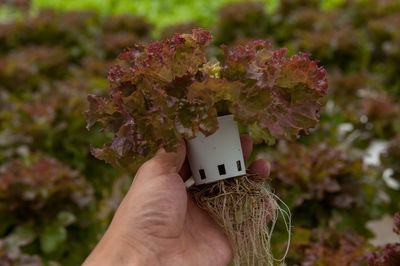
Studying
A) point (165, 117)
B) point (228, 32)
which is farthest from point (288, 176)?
point (228, 32)

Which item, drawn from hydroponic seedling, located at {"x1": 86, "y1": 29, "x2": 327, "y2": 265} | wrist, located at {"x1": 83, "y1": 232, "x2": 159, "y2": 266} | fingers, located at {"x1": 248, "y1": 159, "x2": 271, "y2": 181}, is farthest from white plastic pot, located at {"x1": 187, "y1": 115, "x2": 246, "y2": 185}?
wrist, located at {"x1": 83, "y1": 232, "x2": 159, "y2": 266}

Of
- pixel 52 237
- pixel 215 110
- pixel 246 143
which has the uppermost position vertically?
pixel 215 110

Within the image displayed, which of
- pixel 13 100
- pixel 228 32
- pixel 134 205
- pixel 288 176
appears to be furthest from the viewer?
pixel 228 32

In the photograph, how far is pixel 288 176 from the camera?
2359 millimetres

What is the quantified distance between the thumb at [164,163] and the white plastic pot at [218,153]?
36 mm

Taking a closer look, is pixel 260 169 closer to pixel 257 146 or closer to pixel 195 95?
pixel 195 95

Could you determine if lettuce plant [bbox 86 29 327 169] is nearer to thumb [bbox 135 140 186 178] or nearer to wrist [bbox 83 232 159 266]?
thumb [bbox 135 140 186 178]

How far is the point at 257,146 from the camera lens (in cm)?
297

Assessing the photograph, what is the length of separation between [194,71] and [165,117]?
0.17 metres

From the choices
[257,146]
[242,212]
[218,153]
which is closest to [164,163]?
[218,153]

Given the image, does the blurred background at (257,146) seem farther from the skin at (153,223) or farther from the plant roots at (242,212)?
the skin at (153,223)

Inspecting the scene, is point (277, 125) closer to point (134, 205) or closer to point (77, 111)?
point (134, 205)

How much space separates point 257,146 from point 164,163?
170 centimetres

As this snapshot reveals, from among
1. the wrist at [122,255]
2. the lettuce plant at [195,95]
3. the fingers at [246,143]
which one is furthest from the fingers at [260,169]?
the wrist at [122,255]
